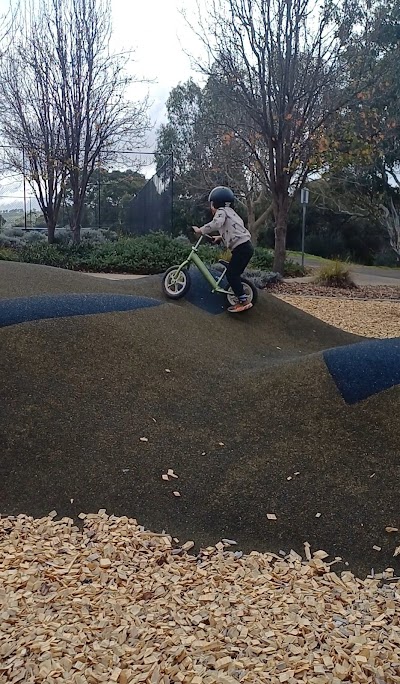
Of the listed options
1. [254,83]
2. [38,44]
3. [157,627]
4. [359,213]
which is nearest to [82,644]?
[157,627]

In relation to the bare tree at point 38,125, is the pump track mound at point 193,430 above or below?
below

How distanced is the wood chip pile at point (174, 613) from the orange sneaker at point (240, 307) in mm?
4228

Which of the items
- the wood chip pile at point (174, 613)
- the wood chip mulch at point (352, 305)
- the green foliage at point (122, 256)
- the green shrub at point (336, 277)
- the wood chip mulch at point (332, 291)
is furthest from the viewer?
the green foliage at point (122, 256)

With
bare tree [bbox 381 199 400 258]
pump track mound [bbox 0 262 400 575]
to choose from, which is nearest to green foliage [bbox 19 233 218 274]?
bare tree [bbox 381 199 400 258]

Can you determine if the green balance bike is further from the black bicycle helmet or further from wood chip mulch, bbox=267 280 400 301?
wood chip mulch, bbox=267 280 400 301

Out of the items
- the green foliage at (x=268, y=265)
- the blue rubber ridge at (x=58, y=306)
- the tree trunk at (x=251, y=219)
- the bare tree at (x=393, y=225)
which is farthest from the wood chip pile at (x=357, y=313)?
the tree trunk at (x=251, y=219)

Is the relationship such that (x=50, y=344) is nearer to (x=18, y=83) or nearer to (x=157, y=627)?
(x=157, y=627)

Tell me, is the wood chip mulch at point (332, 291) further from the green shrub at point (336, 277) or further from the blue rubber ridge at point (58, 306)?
the blue rubber ridge at point (58, 306)

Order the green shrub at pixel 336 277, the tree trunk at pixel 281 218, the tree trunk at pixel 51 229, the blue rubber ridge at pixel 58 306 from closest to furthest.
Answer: the blue rubber ridge at pixel 58 306, the tree trunk at pixel 281 218, the green shrub at pixel 336 277, the tree trunk at pixel 51 229

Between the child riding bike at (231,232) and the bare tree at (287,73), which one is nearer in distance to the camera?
the child riding bike at (231,232)

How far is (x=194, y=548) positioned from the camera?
3.43m

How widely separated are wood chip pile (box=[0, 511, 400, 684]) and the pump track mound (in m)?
0.23

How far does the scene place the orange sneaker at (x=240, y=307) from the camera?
24.7ft

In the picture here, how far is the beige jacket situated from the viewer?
7219 millimetres
